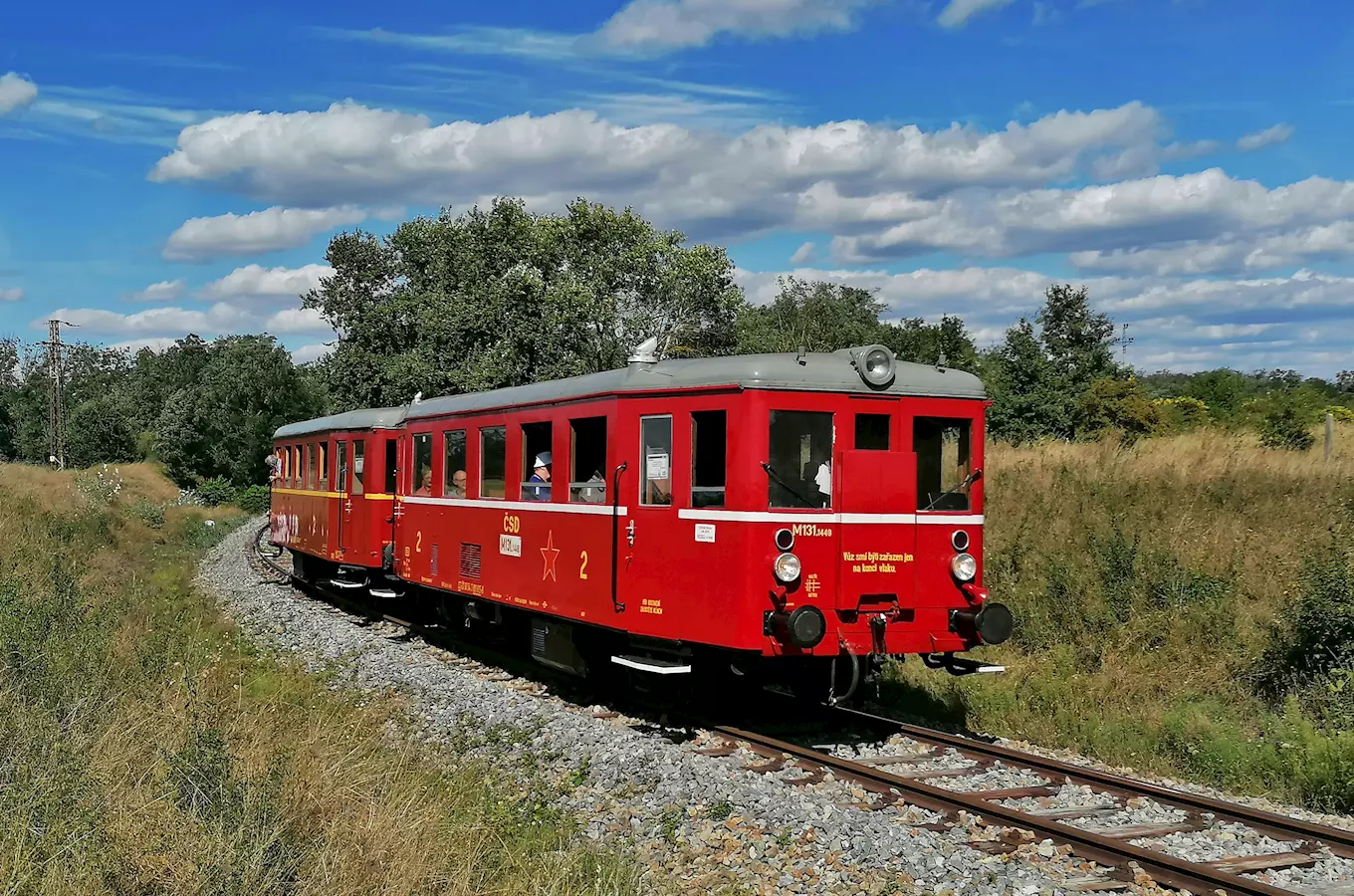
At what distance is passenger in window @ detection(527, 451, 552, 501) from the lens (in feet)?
39.0

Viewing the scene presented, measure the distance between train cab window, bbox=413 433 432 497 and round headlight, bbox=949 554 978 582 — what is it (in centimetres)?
793

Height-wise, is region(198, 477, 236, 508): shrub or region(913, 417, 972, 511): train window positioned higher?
region(913, 417, 972, 511): train window

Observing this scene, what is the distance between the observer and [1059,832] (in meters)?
6.96

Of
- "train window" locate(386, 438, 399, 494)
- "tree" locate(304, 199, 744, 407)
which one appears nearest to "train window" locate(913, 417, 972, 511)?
"train window" locate(386, 438, 399, 494)

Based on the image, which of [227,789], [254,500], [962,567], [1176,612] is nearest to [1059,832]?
[962,567]

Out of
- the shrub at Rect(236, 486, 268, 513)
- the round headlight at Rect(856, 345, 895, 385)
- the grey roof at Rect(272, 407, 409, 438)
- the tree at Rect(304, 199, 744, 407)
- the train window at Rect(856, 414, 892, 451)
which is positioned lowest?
the shrub at Rect(236, 486, 268, 513)

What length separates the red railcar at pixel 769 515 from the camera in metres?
9.20

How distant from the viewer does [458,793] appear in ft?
25.2

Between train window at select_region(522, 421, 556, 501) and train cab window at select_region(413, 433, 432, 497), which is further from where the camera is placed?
train cab window at select_region(413, 433, 432, 497)

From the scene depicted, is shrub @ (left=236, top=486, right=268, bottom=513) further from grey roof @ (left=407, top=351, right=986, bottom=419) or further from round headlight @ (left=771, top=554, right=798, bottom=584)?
round headlight @ (left=771, top=554, right=798, bottom=584)

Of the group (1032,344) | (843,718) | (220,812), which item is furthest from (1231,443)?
(1032,344)

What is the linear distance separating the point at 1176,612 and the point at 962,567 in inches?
156

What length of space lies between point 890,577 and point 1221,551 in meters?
5.78

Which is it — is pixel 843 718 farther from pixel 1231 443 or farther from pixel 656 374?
pixel 1231 443
